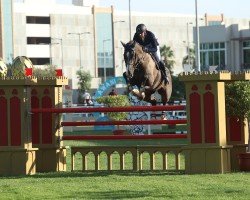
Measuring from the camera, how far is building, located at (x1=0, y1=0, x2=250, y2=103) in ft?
384

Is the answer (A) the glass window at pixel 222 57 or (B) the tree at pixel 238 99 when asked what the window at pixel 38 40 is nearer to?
(A) the glass window at pixel 222 57

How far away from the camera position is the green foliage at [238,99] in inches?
791

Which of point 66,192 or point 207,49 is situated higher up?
point 207,49

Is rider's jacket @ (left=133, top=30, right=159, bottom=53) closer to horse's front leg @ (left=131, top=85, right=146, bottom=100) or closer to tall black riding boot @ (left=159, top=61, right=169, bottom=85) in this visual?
tall black riding boot @ (left=159, top=61, right=169, bottom=85)

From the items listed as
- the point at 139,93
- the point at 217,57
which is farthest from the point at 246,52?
the point at 139,93

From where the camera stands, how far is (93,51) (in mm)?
130750

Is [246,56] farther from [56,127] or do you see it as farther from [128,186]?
[128,186]

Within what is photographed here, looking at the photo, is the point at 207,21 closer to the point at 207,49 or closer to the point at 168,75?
the point at 207,49

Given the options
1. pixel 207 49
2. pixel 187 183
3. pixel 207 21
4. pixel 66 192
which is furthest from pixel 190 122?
pixel 207 21

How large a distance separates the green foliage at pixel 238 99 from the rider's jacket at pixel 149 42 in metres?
1.73

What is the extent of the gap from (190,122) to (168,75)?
6.11 ft

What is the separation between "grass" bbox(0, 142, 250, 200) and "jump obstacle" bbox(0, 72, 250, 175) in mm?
726

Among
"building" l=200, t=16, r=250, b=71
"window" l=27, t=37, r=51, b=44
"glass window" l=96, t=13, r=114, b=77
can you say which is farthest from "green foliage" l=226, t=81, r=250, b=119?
"glass window" l=96, t=13, r=114, b=77

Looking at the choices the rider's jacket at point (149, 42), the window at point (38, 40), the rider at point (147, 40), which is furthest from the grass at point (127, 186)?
the window at point (38, 40)
